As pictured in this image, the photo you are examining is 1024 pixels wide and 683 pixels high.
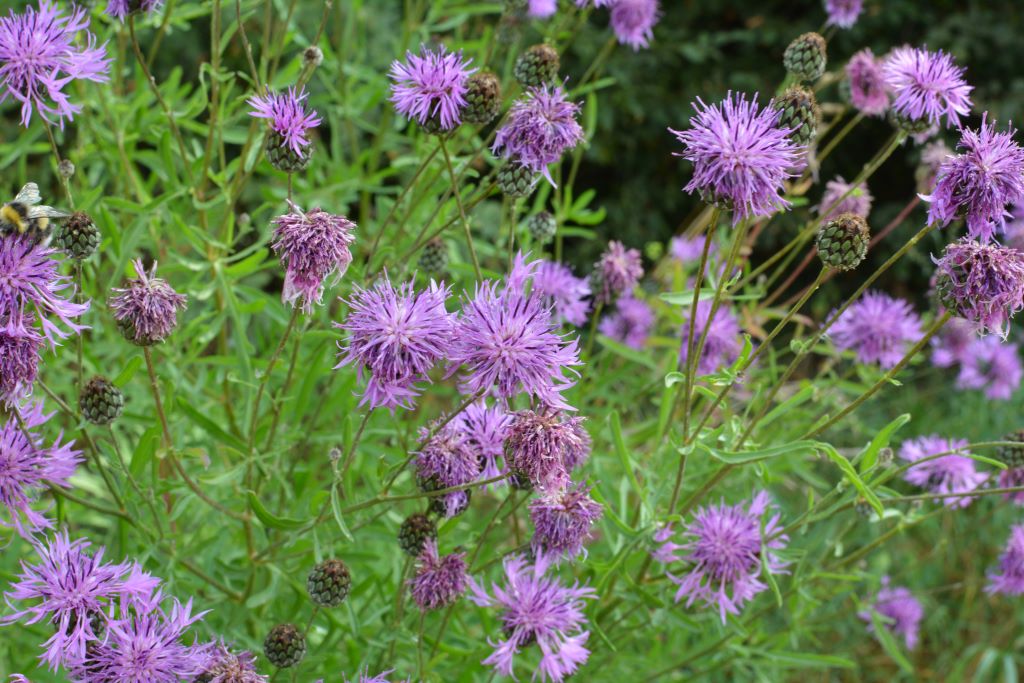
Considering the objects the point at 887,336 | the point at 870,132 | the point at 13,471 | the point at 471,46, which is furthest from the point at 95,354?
the point at 870,132

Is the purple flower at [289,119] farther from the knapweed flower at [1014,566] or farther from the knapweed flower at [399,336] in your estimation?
the knapweed flower at [1014,566]

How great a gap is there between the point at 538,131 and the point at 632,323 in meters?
1.62

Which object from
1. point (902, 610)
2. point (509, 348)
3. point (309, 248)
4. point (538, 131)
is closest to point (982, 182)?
point (538, 131)

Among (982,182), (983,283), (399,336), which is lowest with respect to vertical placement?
(399,336)

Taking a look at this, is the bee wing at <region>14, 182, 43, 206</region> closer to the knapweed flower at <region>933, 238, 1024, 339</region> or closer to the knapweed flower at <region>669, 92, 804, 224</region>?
the knapweed flower at <region>669, 92, 804, 224</region>

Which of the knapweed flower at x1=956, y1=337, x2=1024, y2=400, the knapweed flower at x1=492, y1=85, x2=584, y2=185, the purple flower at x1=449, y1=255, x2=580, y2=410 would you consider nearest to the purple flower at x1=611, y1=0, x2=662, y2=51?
the knapweed flower at x1=492, y1=85, x2=584, y2=185

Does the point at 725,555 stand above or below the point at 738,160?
below

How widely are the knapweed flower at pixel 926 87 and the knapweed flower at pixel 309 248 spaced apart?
1.60m

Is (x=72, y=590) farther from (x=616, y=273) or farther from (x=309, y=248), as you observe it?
(x=616, y=273)

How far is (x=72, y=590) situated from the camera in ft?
7.05

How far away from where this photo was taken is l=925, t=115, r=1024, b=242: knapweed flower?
2242 millimetres

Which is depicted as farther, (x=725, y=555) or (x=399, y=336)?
(x=725, y=555)

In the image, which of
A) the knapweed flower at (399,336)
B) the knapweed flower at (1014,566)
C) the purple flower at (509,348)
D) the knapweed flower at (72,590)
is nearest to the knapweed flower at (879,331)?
the knapweed flower at (1014,566)

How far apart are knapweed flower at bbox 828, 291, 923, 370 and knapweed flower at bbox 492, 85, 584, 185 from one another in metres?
1.52
